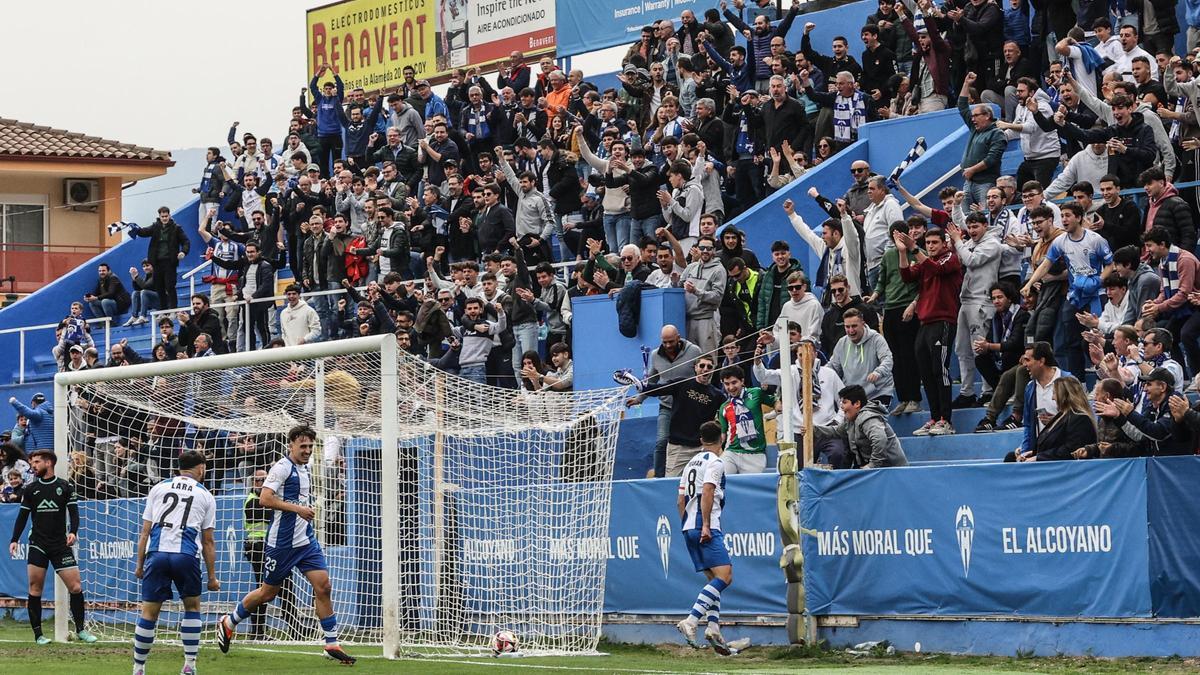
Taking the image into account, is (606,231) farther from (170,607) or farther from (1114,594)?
(1114,594)

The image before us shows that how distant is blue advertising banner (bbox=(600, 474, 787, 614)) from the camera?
1650cm

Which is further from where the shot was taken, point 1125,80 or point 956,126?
point 956,126

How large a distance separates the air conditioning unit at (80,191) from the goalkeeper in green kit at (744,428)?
32.8 metres

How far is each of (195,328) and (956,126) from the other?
458 inches

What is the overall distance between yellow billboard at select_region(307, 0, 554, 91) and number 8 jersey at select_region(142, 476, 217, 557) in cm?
2225

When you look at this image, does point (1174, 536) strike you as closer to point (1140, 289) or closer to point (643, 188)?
point (1140, 289)

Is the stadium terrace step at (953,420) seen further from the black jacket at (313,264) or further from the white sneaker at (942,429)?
the black jacket at (313,264)

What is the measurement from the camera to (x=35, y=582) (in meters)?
19.5

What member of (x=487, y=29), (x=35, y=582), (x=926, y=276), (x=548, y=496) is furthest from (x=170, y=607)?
(x=487, y=29)

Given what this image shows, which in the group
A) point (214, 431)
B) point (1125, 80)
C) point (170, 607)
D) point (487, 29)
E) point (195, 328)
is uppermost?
point (487, 29)

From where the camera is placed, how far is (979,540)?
14758 mm

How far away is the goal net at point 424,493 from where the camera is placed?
1694cm

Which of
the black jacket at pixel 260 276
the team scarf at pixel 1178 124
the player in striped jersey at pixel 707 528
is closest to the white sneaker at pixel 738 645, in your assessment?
the player in striped jersey at pixel 707 528

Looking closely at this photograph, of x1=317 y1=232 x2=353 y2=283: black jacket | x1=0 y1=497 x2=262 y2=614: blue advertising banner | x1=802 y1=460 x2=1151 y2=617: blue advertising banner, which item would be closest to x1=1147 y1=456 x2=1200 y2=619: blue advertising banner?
x1=802 y1=460 x2=1151 y2=617: blue advertising banner
